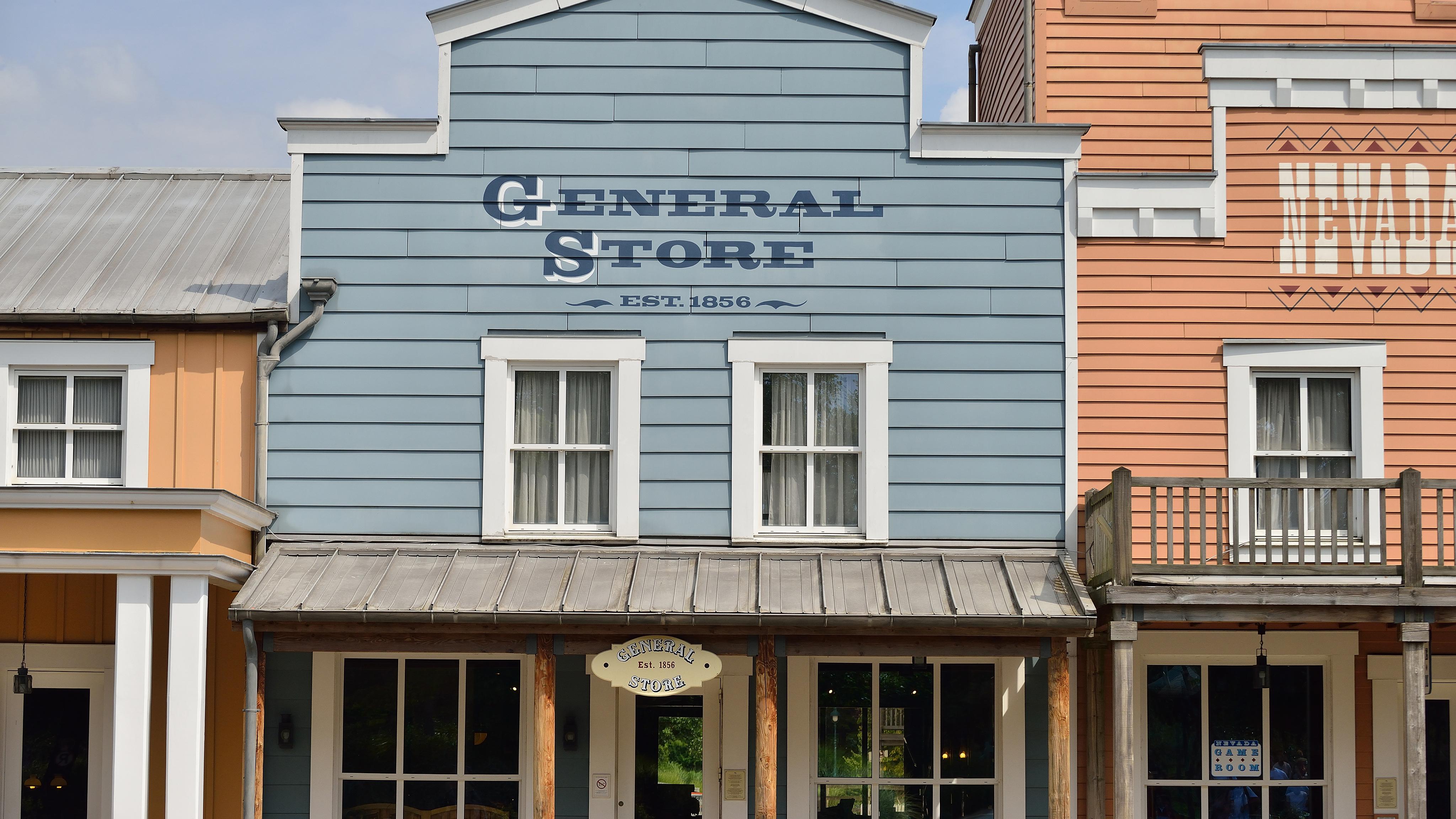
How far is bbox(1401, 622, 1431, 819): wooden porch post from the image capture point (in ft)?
35.3

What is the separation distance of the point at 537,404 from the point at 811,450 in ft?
8.03

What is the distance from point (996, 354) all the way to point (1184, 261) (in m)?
1.92

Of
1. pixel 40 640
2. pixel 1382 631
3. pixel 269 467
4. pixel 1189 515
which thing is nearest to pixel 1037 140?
pixel 1189 515

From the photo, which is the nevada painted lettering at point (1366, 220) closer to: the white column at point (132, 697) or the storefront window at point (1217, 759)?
the storefront window at point (1217, 759)

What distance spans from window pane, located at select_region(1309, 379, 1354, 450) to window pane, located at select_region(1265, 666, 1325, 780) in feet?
6.72

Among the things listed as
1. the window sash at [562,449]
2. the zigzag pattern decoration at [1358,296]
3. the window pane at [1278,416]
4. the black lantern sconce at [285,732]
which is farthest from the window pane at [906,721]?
the black lantern sconce at [285,732]

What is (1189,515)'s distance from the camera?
11.8m

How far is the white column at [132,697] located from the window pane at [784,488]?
5.05 metres

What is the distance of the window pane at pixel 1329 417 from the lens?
12625 mm

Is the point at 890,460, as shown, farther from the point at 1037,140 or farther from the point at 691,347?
the point at 1037,140

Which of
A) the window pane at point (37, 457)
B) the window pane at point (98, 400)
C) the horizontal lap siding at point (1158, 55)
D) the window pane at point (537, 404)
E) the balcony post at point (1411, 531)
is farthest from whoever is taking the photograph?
the horizontal lap siding at point (1158, 55)

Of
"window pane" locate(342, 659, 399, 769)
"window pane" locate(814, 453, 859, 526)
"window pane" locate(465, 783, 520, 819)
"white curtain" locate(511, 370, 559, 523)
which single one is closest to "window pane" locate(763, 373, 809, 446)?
"window pane" locate(814, 453, 859, 526)

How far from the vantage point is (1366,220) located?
503 inches

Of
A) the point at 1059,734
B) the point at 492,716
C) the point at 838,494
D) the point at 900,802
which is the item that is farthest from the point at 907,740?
the point at 492,716
